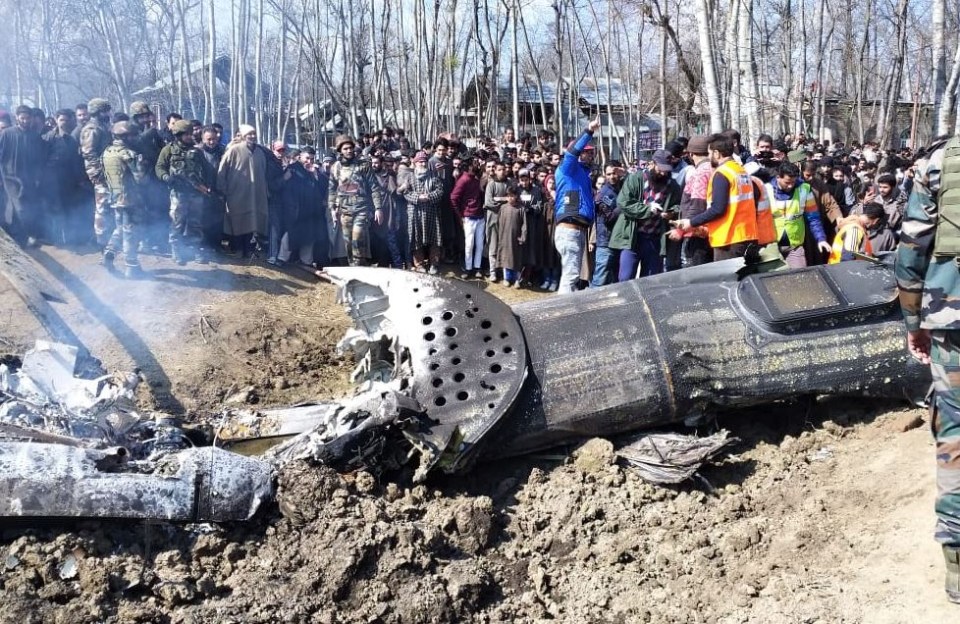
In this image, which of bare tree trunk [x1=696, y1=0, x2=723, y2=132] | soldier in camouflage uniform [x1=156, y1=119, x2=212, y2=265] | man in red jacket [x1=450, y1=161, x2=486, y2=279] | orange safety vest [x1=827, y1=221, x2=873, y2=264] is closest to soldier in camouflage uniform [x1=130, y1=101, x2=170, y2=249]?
soldier in camouflage uniform [x1=156, y1=119, x2=212, y2=265]

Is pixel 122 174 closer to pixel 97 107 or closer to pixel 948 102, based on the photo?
pixel 97 107

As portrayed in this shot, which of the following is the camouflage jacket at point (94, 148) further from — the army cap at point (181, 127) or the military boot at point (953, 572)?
the military boot at point (953, 572)

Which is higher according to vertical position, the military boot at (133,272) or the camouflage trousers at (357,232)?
the camouflage trousers at (357,232)

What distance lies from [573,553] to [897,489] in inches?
62.9

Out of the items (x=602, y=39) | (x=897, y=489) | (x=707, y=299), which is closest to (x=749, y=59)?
(x=602, y=39)

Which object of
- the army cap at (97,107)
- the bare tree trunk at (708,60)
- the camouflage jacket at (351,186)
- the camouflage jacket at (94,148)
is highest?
the bare tree trunk at (708,60)

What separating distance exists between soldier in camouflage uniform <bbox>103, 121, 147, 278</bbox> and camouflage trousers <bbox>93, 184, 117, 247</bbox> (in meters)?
0.25

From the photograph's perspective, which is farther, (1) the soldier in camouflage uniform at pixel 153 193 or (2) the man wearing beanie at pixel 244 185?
(2) the man wearing beanie at pixel 244 185

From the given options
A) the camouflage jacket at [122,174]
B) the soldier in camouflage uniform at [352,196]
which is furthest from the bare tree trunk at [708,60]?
the camouflage jacket at [122,174]

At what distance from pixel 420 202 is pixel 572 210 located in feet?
8.46

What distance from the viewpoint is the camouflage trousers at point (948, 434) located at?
294cm

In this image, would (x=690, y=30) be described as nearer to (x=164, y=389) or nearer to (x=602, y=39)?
(x=602, y=39)

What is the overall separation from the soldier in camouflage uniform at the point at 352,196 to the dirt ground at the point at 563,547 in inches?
179

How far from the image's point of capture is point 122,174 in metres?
8.14
